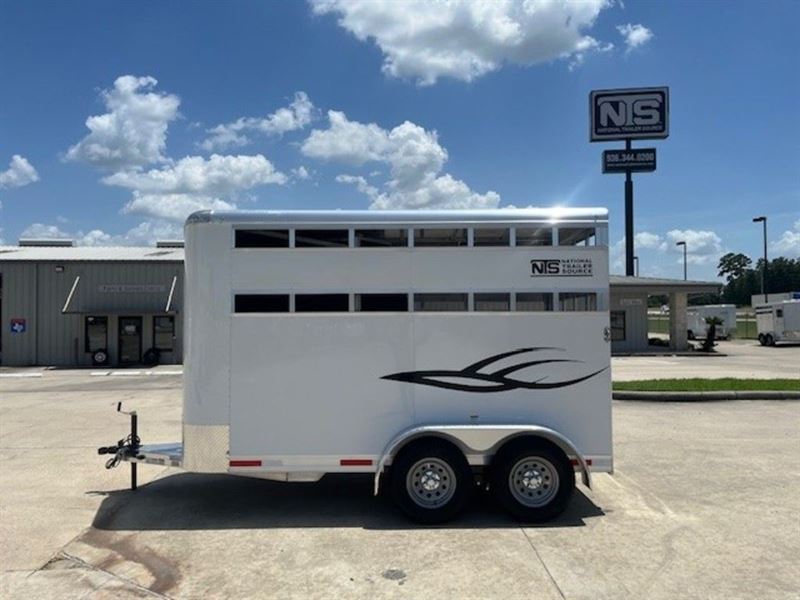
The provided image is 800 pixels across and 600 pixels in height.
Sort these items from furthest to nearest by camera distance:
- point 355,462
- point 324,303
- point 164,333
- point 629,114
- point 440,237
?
1. point 629,114
2. point 164,333
3. point 440,237
4. point 324,303
5. point 355,462

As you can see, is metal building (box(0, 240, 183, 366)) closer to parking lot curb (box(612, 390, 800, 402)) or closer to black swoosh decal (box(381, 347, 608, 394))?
parking lot curb (box(612, 390, 800, 402))

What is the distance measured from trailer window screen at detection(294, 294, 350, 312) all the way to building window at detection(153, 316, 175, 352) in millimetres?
23812

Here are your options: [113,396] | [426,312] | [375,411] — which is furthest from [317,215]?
[113,396]

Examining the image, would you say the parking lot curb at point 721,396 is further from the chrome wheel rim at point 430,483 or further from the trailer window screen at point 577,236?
the chrome wheel rim at point 430,483

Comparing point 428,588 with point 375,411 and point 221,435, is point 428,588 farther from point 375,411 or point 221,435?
point 221,435

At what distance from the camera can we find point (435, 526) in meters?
5.85

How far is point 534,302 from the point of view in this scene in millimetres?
6137

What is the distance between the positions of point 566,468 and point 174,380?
723 inches

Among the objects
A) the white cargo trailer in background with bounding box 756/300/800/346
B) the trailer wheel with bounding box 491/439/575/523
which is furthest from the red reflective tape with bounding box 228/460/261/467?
the white cargo trailer in background with bounding box 756/300/800/346

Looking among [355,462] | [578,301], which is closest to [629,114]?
[578,301]

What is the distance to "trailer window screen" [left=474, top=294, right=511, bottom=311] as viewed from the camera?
6098 mm

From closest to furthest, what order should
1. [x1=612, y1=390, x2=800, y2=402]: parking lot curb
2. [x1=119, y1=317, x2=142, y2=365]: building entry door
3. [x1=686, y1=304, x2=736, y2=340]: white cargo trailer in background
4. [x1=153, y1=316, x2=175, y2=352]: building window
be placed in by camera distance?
[x1=612, y1=390, x2=800, y2=402]: parking lot curb → [x1=119, y1=317, x2=142, y2=365]: building entry door → [x1=153, y1=316, x2=175, y2=352]: building window → [x1=686, y1=304, x2=736, y2=340]: white cargo trailer in background

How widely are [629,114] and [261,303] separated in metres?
30.5

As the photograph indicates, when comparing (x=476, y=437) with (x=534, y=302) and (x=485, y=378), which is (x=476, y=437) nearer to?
(x=485, y=378)
